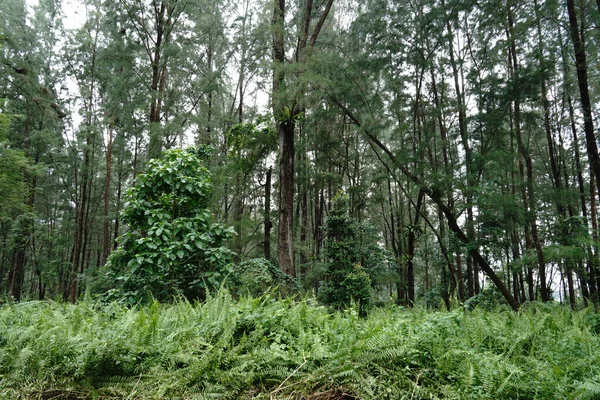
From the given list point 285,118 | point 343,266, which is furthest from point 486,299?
point 285,118

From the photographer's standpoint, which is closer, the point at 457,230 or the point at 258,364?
the point at 258,364

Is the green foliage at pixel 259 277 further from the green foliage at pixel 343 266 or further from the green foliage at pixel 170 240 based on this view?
the green foliage at pixel 343 266

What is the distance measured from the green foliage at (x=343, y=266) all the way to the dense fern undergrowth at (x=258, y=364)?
772cm

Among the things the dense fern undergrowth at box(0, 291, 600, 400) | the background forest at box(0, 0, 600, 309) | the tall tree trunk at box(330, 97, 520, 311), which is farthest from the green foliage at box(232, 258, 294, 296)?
the dense fern undergrowth at box(0, 291, 600, 400)

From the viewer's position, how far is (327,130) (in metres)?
13.2

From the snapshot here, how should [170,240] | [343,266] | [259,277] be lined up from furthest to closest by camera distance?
[343,266] < [259,277] < [170,240]

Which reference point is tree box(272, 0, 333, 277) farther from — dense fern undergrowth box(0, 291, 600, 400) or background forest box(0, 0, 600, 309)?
dense fern undergrowth box(0, 291, 600, 400)

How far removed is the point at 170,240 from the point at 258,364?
3.31 metres

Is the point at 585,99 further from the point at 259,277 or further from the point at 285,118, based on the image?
the point at 259,277

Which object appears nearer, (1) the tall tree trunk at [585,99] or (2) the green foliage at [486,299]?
(1) the tall tree trunk at [585,99]

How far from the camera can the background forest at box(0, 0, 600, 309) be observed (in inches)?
204

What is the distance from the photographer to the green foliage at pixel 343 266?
401 inches

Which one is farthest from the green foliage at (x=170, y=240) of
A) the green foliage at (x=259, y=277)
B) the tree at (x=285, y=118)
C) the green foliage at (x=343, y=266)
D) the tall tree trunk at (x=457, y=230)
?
the green foliage at (x=343, y=266)

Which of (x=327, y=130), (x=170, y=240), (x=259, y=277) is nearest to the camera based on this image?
(x=170, y=240)
